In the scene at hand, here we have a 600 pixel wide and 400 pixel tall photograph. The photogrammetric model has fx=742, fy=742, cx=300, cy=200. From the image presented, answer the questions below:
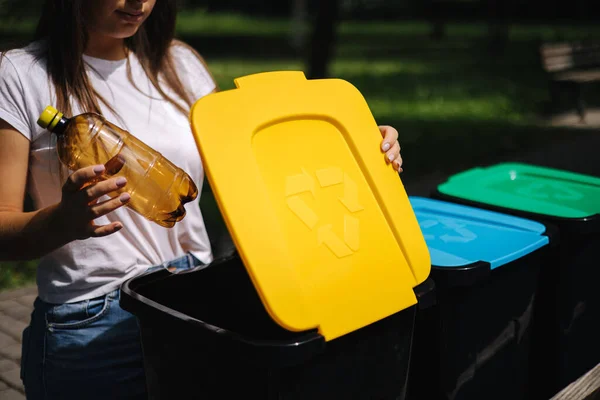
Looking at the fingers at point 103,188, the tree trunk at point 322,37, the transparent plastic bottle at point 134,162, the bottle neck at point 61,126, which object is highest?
the bottle neck at point 61,126

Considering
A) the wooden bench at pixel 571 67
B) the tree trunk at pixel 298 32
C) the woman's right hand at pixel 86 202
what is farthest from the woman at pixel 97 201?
the tree trunk at pixel 298 32

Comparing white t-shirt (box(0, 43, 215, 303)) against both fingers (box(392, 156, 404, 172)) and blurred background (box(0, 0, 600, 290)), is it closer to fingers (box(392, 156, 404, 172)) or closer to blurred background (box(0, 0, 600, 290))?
blurred background (box(0, 0, 600, 290))

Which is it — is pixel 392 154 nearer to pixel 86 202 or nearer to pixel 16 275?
pixel 86 202

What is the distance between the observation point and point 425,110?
10.5 m

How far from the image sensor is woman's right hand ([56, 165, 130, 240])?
4.96ft

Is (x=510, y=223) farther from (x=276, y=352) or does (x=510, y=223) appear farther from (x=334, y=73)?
(x=334, y=73)

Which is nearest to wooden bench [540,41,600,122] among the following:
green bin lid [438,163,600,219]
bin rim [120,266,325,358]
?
green bin lid [438,163,600,219]

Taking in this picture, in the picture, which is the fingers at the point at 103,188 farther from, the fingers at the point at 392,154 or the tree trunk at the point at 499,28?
the tree trunk at the point at 499,28

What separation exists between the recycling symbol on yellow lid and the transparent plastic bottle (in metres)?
0.41

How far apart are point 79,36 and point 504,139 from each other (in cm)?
728

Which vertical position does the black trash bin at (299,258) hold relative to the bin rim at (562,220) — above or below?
above

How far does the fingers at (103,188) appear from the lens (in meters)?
1.51

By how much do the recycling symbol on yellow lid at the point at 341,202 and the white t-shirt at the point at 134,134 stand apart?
55 centimetres

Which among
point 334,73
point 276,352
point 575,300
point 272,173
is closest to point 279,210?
point 272,173
